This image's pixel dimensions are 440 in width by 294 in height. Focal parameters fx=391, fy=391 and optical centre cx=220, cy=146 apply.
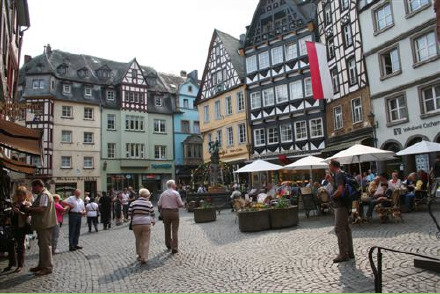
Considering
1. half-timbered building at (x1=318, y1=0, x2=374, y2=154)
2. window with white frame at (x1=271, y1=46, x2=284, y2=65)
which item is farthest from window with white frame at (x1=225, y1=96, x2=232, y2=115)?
half-timbered building at (x1=318, y1=0, x2=374, y2=154)

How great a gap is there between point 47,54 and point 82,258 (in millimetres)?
40432

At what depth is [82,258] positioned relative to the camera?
31.3 ft

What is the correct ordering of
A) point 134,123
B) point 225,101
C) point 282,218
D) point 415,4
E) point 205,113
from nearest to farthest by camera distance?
point 282,218 < point 415,4 < point 225,101 < point 205,113 < point 134,123

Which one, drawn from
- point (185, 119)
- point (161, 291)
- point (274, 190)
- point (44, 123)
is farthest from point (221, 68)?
point (161, 291)

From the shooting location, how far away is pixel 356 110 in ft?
83.9

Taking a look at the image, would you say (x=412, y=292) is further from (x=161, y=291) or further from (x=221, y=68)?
(x=221, y=68)

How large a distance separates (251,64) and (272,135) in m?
6.81

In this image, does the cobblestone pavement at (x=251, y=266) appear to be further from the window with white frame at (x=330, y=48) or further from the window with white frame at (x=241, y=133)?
the window with white frame at (x=241, y=133)

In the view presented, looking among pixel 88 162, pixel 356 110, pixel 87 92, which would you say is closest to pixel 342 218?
pixel 356 110

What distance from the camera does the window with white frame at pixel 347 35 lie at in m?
26.1

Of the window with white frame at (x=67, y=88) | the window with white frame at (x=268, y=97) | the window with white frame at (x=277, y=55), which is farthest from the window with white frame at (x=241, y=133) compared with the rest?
the window with white frame at (x=67, y=88)

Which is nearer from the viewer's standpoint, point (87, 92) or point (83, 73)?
point (87, 92)

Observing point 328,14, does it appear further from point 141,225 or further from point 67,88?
point 67,88

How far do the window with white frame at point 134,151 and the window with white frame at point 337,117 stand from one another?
24783 mm
